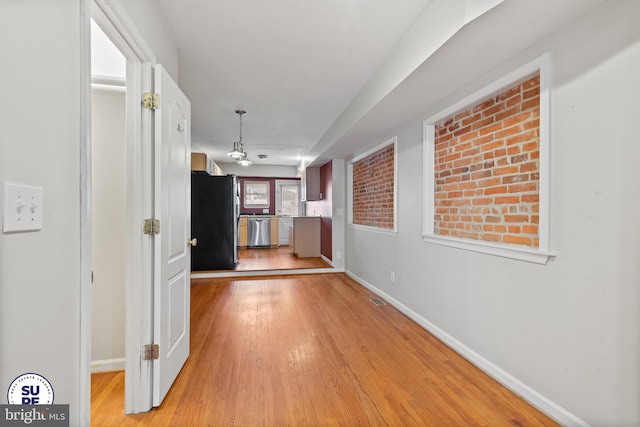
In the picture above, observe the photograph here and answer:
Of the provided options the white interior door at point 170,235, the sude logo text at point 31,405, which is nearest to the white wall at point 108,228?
the white interior door at point 170,235

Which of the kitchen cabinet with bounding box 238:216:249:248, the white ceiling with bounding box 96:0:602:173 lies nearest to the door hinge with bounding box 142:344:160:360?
the white ceiling with bounding box 96:0:602:173

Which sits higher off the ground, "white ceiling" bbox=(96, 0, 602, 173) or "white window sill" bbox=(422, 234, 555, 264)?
"white ceiling" bbox=(96, 0, 602, 173)

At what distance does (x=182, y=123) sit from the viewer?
6.31ft

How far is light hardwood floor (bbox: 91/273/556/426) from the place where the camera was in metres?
1.51

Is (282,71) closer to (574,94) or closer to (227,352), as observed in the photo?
(574,94)

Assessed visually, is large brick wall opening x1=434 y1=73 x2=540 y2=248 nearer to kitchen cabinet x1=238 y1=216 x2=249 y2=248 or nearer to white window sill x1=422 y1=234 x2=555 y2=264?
white window sill x1=422 y1=234 x2=555 y2=264

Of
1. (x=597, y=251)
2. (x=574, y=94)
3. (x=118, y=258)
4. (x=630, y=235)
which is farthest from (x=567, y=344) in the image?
(x=118, y=258)

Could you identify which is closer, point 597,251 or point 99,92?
point 597,251

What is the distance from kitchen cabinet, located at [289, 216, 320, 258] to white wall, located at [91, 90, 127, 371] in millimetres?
4457

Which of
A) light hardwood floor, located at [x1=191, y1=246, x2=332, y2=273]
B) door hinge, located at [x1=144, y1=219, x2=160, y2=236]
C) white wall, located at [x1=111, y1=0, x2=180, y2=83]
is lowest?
light hardwood floor, located at [x1=191, y1=246, x2=332, y2=273]

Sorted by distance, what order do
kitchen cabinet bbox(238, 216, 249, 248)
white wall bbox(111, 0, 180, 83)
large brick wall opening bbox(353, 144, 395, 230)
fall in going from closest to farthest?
white wall bbox(111, 0, 180, 83) < large brick wall opening bbox(353, 144, 395, 230) < kitchen cabinet bbox(238, 216, 249, 248)

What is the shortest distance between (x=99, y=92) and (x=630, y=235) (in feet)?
10.3

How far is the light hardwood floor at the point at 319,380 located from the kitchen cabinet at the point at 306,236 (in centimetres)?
331
